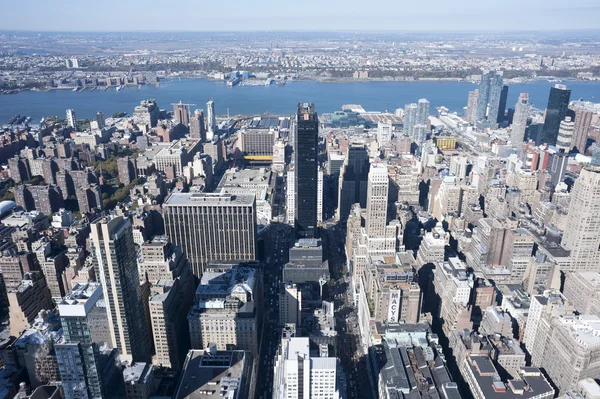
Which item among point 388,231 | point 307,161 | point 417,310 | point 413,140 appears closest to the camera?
point 417,310

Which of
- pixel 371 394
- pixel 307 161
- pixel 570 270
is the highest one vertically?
pixel 307 161

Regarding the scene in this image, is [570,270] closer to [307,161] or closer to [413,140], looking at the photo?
[307,161]

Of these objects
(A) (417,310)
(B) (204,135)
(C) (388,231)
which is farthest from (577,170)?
(B) (204,135)

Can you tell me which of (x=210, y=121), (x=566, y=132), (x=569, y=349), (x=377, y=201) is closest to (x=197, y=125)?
(x=210, y=121)

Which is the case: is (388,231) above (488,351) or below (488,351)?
above

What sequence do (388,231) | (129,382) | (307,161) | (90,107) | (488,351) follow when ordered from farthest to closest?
(90,107)
(307,161)
(388,231)
(488,351)
(129,382)

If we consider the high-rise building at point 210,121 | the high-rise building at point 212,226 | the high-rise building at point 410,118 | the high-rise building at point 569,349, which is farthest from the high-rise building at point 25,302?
the high-rise building at point 410,118

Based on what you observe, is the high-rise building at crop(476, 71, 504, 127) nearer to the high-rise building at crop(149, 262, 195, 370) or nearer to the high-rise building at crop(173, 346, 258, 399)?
the high-rise building at crop(149, 262, 195, 370)

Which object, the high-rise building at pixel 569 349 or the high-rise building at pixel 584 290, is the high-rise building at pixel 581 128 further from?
the high-rise building at pixel 569 349
